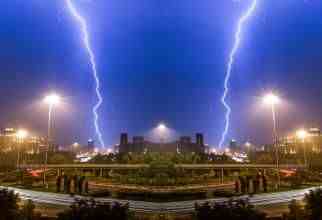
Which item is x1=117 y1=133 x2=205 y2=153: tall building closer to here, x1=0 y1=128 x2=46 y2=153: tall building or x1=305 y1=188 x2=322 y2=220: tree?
x1=0 y1=128 x2=46 y2=153: tall building

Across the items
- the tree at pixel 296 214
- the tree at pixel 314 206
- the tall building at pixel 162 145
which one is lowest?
the tree at pixel 296 214

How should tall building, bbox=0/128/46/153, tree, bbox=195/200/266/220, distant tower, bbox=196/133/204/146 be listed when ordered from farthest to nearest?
tall building, bbox=0/128/46/153
distant tower, bbox=196/133/204/146
tree, bbox=195/200/266/220

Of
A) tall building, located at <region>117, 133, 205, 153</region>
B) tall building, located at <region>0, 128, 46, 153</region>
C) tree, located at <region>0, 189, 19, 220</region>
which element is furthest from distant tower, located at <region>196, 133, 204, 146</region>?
tree, located at <region>0, 189, 19, 220</region>

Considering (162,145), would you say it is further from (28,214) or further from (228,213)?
(228,213)

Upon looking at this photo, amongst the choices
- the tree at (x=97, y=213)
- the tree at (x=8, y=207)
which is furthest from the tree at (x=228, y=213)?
the tree at (x=8, y=207)

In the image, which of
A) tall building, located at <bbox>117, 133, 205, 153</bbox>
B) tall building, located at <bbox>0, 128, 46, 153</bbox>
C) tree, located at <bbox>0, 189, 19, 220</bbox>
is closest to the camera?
→ tree, located at <bbox>0, 189, 19, 220</bbox>

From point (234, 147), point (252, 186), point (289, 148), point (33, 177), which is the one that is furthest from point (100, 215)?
point (234, 147)

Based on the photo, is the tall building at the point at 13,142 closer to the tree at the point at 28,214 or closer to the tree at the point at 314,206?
the tree at the point at 28,214

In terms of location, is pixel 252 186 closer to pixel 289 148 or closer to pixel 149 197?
pixel 149 197

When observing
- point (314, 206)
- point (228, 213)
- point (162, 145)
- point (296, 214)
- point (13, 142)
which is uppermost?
point (13, 142)

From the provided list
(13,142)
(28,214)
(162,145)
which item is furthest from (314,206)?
(13,142)

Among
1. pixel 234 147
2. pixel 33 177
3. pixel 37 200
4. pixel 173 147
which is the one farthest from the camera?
pixel 234 147
